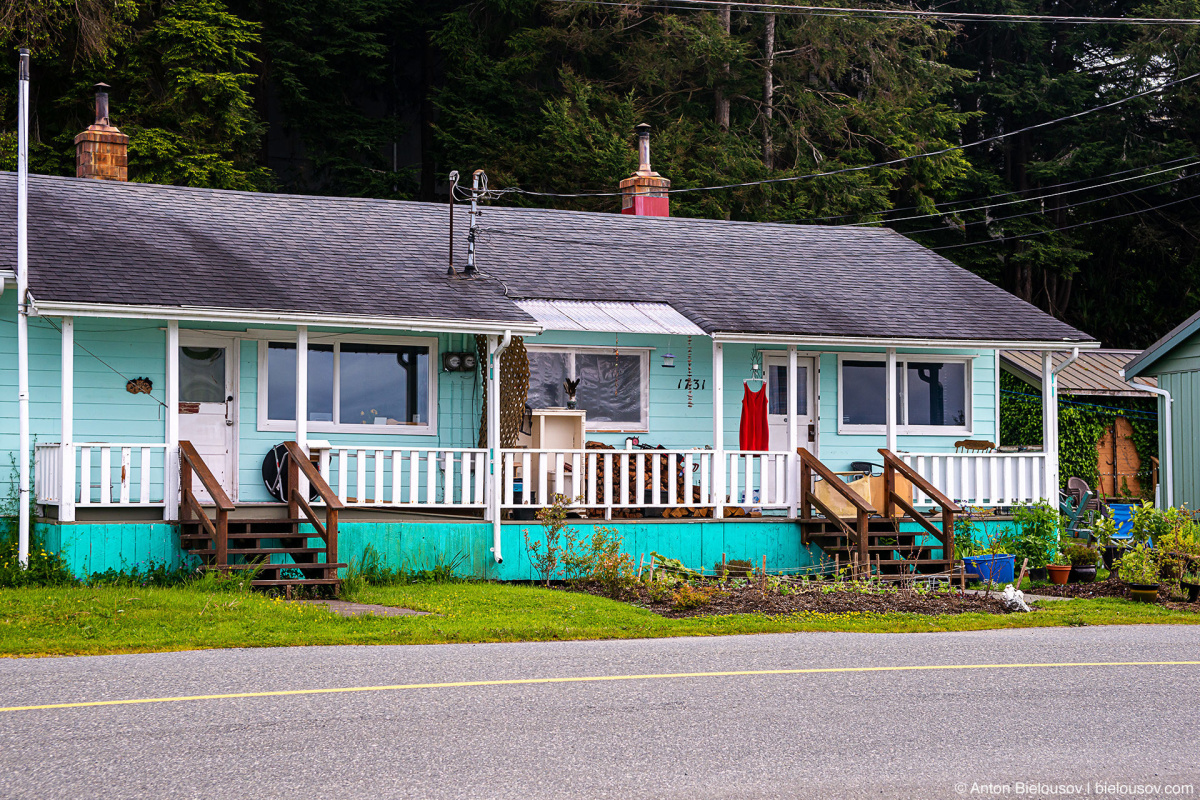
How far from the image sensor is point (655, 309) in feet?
56.8

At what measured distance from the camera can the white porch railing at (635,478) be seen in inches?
622

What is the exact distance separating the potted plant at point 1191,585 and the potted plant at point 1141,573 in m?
0.31

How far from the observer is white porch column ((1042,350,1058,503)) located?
1797 cm

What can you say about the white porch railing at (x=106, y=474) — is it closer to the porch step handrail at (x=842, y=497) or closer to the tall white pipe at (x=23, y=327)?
the tall white pipe at (x=23, y=327)

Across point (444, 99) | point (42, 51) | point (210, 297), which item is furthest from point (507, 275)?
point (444, 99)

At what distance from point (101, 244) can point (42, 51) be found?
1262 centimetres

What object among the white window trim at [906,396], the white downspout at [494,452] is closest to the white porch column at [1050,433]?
the white window trim at [906,396]

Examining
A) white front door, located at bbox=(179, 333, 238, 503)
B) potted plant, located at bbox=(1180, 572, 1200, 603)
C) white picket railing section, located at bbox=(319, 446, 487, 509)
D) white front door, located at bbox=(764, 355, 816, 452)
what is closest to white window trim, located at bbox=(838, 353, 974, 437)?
white front door, located at bbox=(764, 355, 816, 452)

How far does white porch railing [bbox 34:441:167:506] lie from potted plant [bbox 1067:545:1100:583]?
11.4m

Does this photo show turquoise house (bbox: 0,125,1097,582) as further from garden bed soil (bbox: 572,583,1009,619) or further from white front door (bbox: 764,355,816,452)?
garden bed soil (bbox: 572,583,1009,619)

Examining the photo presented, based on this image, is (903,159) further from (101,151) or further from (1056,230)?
(101,151)

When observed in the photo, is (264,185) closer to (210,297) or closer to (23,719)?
(210,297)

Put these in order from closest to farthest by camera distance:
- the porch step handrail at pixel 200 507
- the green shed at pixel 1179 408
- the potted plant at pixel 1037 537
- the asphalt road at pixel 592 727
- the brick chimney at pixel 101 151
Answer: the asphalt road at pixel 592 727 < the porch step handrail at pixel 200 507 < the potted plant at pixel 1037 537 < the brick chimney at pixel 101 151 < the green shed at pixel 1179 408

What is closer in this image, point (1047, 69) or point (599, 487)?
point (599, 487)
